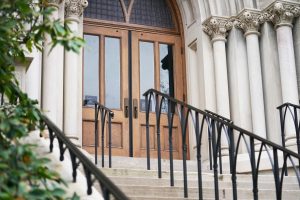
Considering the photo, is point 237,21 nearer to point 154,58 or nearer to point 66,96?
point 154,58

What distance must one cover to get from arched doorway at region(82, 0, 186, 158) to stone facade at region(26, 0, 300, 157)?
12.1 inches

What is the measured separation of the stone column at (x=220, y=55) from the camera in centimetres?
918

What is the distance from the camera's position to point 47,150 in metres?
4.21

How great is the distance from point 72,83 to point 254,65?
9.57 feet

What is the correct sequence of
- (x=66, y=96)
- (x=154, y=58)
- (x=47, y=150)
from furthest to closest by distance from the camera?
(x=154, y=58), (x=66, y=96), (x=47, y=150)

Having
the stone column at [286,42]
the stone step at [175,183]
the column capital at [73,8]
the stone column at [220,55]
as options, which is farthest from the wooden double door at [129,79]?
the stone step at [175,183]

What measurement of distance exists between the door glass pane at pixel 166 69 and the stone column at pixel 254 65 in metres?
1.38

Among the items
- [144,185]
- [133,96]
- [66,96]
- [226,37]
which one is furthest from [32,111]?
[226,37]

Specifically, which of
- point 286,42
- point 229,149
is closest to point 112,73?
point 286,42

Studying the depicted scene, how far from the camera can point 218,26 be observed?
945 cm

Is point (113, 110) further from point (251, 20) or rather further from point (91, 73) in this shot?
point (251, 20)

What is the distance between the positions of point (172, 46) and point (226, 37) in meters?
1.04

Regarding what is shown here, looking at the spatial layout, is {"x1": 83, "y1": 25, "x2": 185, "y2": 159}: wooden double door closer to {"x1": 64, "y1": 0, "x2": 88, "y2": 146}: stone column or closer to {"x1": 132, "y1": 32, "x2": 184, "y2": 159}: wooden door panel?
{"x1": 132, "y1": 32, "x2": 184, "y2": 159}: wooden door panel

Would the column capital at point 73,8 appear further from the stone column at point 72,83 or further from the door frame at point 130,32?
the door frame at point 130,32
